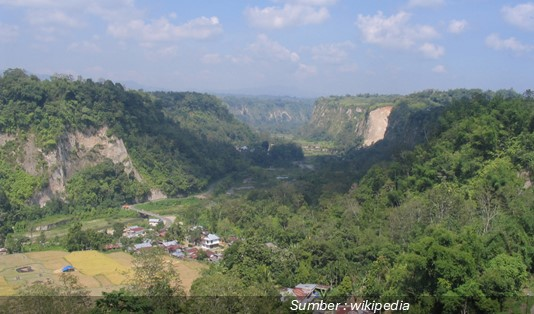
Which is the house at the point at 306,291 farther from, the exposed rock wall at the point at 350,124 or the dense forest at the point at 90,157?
the exposed rock wall at the point at 350,124

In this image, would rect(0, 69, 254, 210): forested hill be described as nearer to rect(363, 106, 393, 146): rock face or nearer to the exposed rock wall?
rect(363, 106, 393, 146): rock face

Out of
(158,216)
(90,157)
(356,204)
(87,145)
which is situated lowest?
(158,216)

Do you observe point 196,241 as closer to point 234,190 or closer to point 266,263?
point 266,263

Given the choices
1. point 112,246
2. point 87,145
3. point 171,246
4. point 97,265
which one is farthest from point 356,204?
point 87,145

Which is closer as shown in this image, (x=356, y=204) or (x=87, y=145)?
(x=356, y=204)

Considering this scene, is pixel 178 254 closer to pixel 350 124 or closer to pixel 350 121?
pixel 350 124

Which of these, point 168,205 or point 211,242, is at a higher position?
point 211,242
